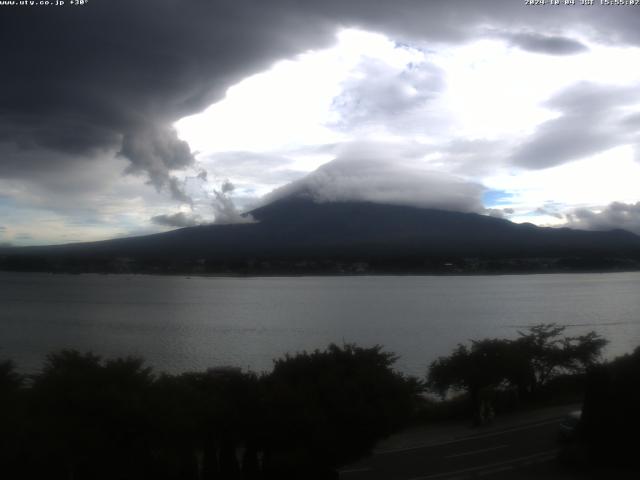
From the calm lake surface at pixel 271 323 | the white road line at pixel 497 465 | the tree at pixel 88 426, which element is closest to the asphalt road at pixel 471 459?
the white road line at pixel 497 465

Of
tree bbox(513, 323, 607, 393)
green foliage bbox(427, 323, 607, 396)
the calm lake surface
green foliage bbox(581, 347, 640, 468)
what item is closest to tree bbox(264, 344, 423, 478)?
green foliage bbox(581, 347, 640, 468)

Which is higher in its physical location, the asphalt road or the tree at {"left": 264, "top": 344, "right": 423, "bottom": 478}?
the tree at {"left": 264, "top": 344, "right": 423, "bottom": 478}

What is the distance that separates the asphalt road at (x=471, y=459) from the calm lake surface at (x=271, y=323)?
27.9ft

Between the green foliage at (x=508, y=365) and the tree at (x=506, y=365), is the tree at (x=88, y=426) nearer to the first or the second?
the tree at (x=506, y=365)

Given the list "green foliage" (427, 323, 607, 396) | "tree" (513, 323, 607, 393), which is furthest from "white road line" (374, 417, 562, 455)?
"tree" (513, 323, 607, 393)

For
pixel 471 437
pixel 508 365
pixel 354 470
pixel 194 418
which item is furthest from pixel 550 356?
pixel 194 418

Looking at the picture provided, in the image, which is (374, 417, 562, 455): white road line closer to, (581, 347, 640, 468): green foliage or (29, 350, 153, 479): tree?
(581, 347, 640, 468): green foliage

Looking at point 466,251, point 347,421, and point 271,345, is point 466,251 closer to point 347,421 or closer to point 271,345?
point 271,345

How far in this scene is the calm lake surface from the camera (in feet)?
94.2

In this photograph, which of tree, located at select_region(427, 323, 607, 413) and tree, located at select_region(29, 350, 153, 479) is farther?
tree, located at select_region(427, 323, 607, 413)

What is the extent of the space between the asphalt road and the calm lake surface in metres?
8.50

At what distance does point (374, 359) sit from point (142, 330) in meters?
30.0

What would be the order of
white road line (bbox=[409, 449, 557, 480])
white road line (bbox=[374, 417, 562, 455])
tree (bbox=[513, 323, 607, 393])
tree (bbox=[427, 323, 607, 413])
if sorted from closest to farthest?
1. white road line (bbox=[409, 449, 557, 480])
2. white road line (bbox=[374, 417, 562, 455])
3. tree (bbox=[427, 323, 607, 413])
4. tree (bbox=[513, 323, 607, 393])

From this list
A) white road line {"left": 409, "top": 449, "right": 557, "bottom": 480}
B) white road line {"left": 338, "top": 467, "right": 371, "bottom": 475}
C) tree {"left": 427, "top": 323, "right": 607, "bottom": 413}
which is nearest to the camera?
white road line {"left": 409, "top": 449, "right": 557, "bottom": 480}
